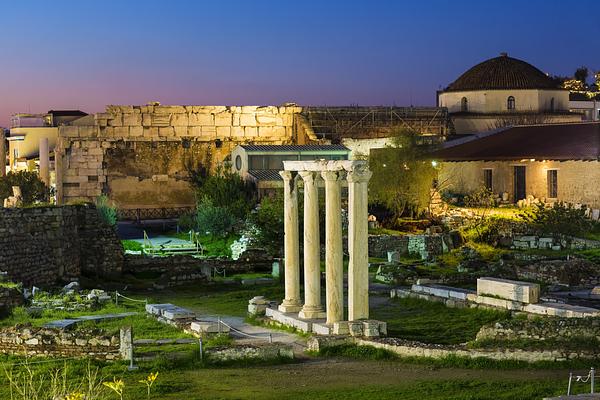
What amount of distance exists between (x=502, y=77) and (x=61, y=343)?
49.8m

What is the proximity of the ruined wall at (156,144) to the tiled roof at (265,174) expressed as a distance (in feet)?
19.6

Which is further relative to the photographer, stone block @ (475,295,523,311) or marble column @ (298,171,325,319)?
stone block @ (475,295,523,311)

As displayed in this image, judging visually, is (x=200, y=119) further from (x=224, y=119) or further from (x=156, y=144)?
(x=156, y=144)

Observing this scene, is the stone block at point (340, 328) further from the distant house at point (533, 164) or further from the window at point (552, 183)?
the window at point (552, 183)

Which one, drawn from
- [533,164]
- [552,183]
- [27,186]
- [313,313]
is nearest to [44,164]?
[27,186]

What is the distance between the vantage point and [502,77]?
70.1 m

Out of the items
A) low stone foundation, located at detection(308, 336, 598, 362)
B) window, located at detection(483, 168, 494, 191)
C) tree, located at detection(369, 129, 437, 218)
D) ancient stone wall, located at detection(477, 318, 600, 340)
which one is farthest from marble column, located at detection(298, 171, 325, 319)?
window, located at detection(483, 168, 494, 191)

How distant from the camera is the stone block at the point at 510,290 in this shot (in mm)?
27922

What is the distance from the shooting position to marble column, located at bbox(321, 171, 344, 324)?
26.1 metres

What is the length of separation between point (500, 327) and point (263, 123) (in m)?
45.1

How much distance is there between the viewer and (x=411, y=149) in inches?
2275

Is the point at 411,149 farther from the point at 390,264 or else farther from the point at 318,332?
the point at 318,332

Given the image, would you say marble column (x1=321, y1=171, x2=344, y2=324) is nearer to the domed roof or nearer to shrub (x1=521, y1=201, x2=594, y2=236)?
shrub (x1=521, y1=201, x2=594, y2=236)

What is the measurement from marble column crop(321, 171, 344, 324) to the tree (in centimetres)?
2792
